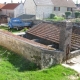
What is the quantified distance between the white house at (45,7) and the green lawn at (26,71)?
93.5ft

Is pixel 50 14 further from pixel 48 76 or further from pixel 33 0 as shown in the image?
pixel 48 76

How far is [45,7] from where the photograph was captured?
41438mm

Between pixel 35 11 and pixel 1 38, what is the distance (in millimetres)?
24704

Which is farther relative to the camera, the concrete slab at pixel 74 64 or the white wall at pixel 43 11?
the white wall at pixel 43 11

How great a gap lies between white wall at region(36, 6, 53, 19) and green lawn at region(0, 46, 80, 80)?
28.3 m

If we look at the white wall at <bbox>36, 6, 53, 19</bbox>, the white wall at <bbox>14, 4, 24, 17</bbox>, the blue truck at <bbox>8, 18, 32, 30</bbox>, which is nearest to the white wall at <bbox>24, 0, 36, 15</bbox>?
the white wall at <bbox>36, 6, 53, 19</bbox>

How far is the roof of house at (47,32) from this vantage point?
48.8 ft

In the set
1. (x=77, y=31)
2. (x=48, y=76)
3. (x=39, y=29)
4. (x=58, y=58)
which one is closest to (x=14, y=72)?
(x=48, y=76)

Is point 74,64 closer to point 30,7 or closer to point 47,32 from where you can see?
point 47,32

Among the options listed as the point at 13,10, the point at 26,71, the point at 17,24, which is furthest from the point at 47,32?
the point at 13,10

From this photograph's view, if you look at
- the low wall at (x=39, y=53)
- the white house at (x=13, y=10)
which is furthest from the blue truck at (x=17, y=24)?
the white house at (x=13, y=10)

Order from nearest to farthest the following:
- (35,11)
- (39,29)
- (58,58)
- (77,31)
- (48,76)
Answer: (48,76) → (58,58) → (77,31) → (39,29) → (35,11)

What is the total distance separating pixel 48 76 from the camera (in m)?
9.48

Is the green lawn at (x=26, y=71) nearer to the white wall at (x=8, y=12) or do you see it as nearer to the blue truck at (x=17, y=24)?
the blue truck at (x=17, y=24)
